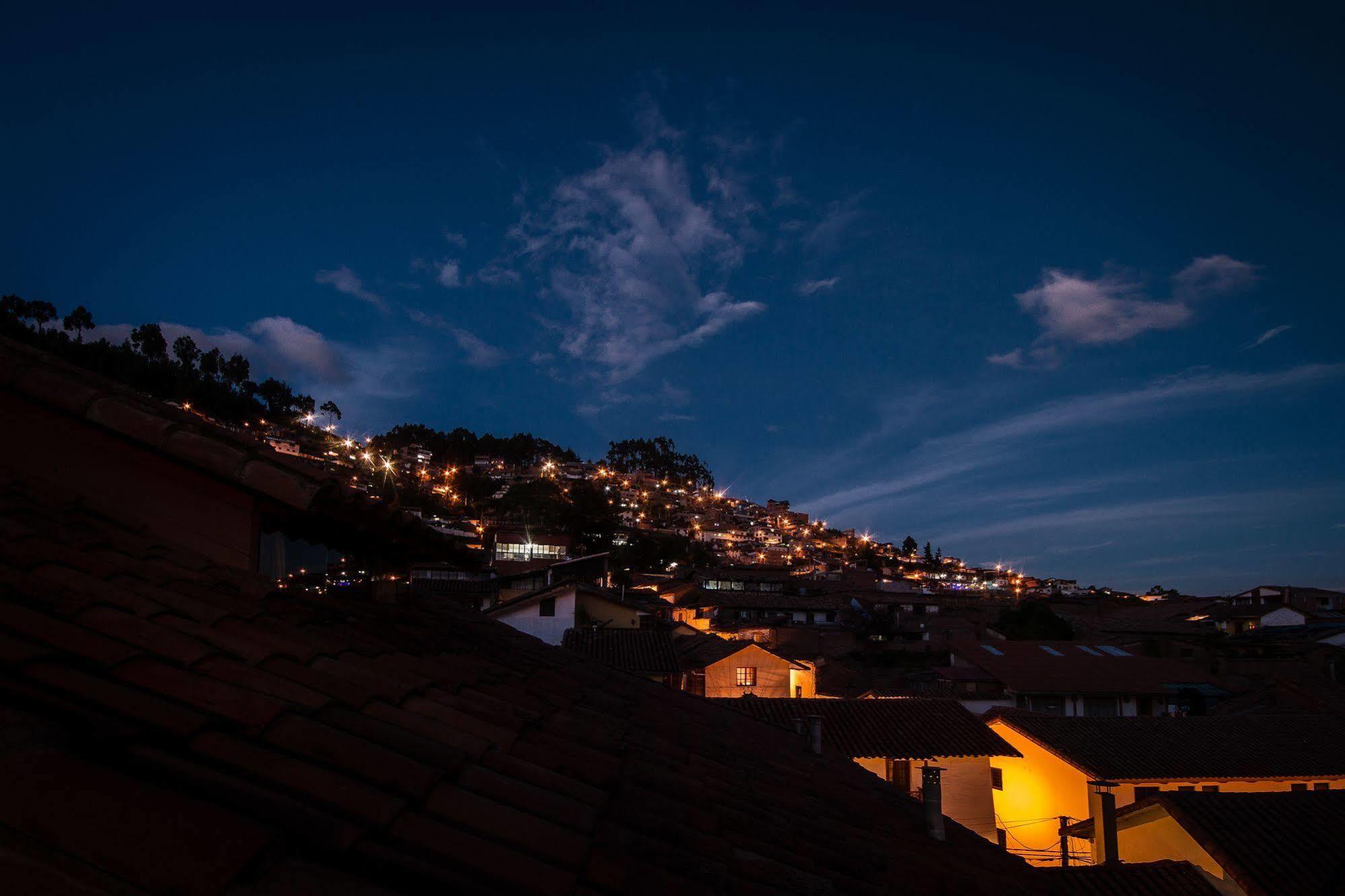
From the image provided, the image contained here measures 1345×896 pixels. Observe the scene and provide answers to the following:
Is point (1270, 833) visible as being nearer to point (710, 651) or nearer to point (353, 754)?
point (353, 754)

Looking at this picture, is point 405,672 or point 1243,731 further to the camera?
point 1243,731

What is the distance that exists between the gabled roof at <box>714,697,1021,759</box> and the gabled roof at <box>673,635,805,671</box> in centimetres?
716

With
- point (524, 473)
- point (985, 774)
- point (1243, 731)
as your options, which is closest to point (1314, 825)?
point (985, 774)

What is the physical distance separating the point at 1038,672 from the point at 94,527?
40.4 m

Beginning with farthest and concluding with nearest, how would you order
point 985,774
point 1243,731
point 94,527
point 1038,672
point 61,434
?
1. point 1038,672
2. point 1243,731
3. point 985,774
4. point 61,434
5. point 94,527

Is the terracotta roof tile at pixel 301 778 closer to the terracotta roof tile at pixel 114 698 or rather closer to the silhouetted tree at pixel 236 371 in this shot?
the terracotta roof tile at pixel 114 698

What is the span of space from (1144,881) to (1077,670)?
26.6 meters

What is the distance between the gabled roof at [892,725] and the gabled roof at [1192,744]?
1986 mm

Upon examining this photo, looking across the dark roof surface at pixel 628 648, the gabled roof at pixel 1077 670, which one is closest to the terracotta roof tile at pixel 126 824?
the dark roof surface at pixel 628 648

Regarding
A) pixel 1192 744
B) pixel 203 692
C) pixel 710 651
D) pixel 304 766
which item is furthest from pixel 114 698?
pixel 710 651

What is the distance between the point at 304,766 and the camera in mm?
2051

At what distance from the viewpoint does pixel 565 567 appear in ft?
165

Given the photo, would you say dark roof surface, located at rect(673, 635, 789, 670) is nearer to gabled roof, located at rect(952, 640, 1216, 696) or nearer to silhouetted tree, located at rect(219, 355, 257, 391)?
gabled roof, located at rect(952, 640, 1216, 696)

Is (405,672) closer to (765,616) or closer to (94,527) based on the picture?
(94,527)
